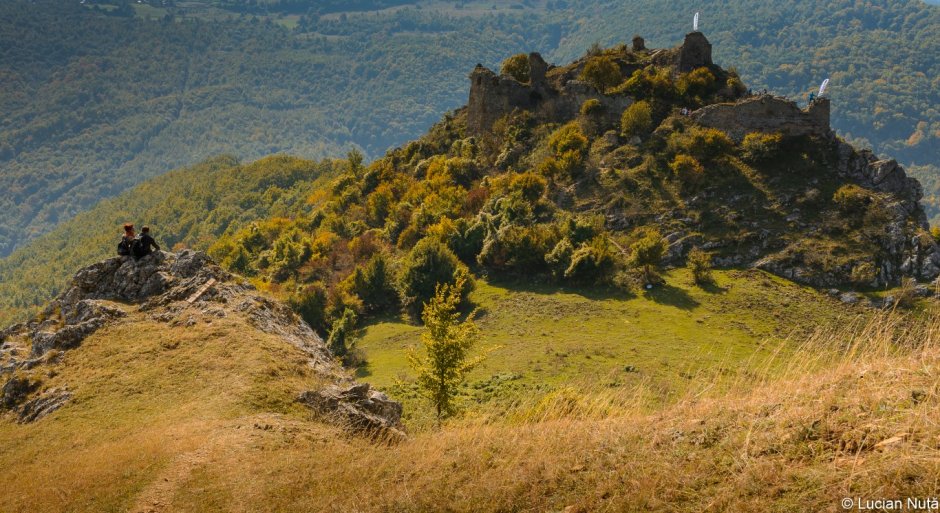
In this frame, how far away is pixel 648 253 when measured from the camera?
171ft

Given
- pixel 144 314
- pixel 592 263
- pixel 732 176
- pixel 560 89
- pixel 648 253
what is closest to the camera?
pixel 144 314

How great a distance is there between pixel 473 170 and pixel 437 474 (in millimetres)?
68754

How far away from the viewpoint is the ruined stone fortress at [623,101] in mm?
58219

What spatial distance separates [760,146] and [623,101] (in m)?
17.1

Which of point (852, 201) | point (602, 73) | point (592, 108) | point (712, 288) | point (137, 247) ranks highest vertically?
point (602, 73)

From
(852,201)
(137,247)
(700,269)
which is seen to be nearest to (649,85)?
(852,201)

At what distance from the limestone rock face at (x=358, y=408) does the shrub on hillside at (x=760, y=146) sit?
5078 cm

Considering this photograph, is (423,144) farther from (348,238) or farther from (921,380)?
(921,380)

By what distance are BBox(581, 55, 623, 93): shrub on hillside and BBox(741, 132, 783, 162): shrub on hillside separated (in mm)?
18329

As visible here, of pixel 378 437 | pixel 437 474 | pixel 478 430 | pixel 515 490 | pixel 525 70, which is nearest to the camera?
pixel 515 490

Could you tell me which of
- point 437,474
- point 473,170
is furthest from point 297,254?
point 437,474

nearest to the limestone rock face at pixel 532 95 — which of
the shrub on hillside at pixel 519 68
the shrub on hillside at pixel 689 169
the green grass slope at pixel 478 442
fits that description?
the shrub on hillside at pixel 519 68

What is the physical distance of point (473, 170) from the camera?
260ft

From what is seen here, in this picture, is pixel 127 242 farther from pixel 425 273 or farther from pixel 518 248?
pixel 518 248
